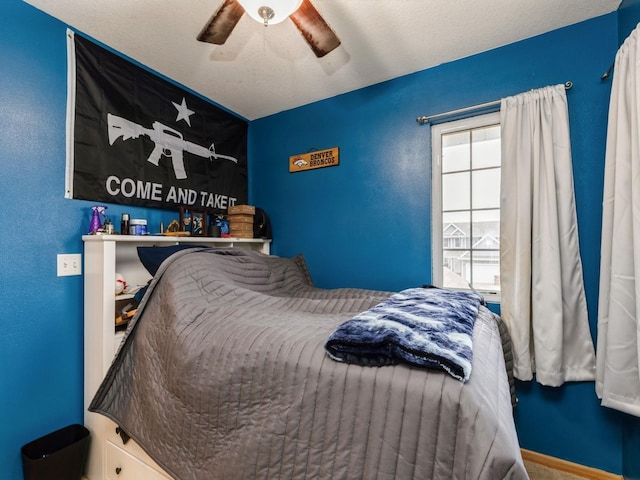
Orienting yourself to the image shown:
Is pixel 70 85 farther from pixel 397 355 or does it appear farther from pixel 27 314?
pixel 397 355

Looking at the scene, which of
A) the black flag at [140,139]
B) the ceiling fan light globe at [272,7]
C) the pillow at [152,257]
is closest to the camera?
the ceiling fan light globe at [272,7]

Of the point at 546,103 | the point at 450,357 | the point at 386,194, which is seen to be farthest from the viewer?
the point at 386,194

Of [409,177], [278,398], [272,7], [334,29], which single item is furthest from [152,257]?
[409,177]

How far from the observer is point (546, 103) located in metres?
1.66

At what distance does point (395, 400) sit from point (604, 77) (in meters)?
2.02

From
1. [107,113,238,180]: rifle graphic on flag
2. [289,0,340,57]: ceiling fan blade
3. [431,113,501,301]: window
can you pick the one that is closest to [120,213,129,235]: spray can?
[107,113,238,180]: rifle graphic on flag

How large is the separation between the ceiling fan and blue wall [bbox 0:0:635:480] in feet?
3.08

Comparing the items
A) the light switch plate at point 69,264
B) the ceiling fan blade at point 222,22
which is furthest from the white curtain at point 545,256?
the light switch plate at point 69,264

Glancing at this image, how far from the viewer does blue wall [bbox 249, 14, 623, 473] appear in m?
1.60

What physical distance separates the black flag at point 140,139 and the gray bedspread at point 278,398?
798 millimetres

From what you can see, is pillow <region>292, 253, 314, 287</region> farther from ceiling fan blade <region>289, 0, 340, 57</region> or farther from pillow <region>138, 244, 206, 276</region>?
ceiling fan blade <region>289, 0, 340, 57</region>

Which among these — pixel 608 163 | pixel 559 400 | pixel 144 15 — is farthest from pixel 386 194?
pixel 144 15

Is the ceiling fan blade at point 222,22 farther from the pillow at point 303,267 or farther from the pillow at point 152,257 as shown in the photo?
the pillow at point 303,267

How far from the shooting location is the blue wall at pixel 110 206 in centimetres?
144
